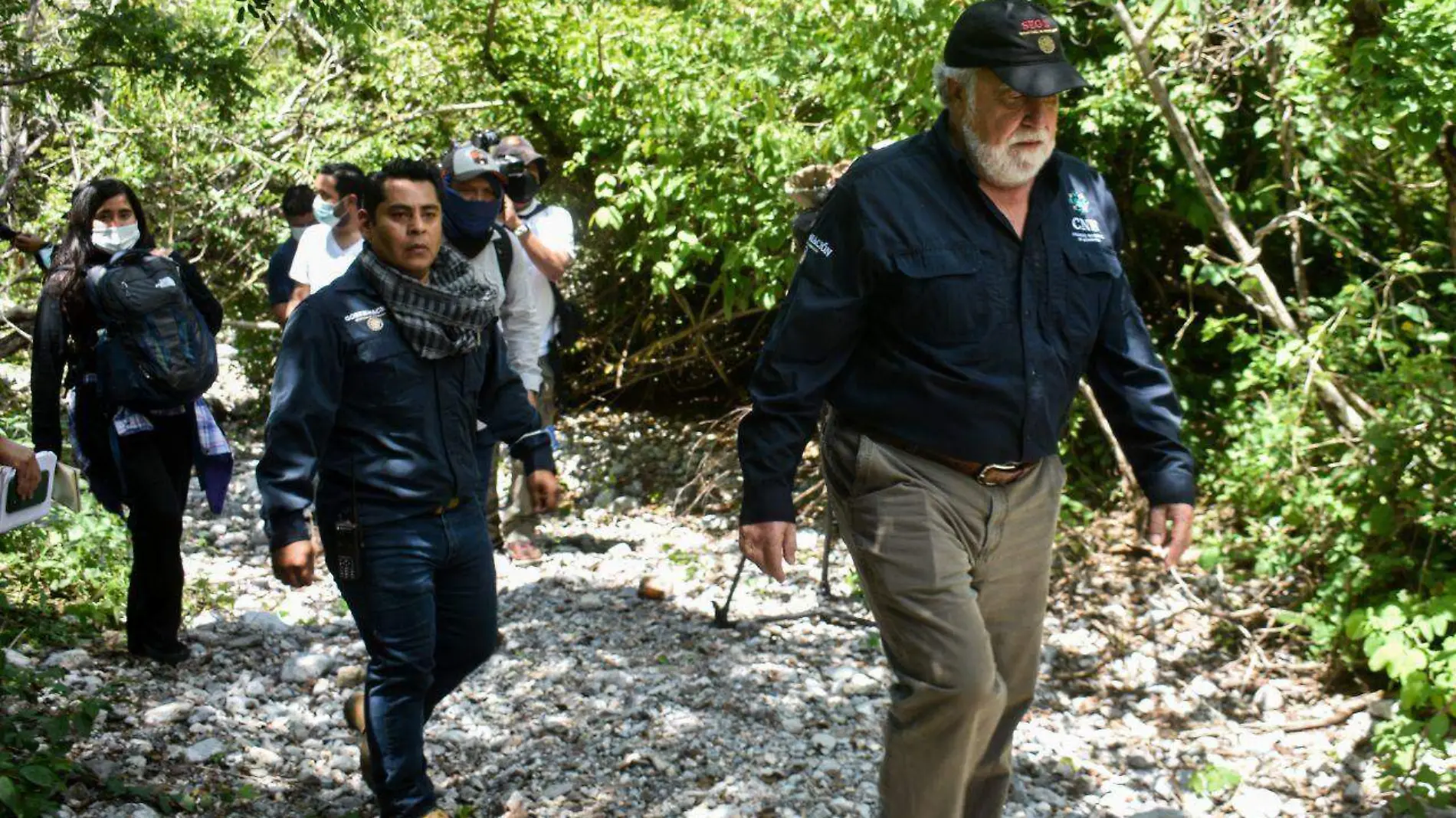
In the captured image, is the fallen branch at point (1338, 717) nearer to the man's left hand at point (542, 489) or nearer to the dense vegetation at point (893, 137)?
the dense vegetation at point (893, 137)

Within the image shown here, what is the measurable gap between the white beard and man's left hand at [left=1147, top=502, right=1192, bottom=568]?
2.92 feet

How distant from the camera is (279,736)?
4.91 m

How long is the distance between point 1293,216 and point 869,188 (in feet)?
12.4

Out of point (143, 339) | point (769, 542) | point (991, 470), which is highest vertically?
point (143, 339)

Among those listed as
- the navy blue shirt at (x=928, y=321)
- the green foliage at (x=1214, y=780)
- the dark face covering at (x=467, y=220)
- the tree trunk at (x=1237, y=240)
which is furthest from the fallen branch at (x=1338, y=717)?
the dark face covering at (x=467, y=220)

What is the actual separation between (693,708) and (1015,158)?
9.14 ft

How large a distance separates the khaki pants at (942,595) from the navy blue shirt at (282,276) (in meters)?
4.02

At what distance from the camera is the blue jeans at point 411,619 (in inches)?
147

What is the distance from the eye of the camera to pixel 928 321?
3094mm

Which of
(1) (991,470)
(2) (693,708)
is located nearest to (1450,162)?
(1) (991,470)

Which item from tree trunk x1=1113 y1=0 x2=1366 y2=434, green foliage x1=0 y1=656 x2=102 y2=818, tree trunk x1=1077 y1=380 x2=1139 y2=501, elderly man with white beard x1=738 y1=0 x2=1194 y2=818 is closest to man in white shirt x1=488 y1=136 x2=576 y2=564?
green foliage x1=0 y1=656 x2=102 y2=818

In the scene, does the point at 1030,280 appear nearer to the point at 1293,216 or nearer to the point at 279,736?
the point at 279,736

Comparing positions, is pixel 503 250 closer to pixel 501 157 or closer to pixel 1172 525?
pixel 501 157

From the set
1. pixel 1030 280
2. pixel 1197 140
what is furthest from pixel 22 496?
pixel 1197 140
